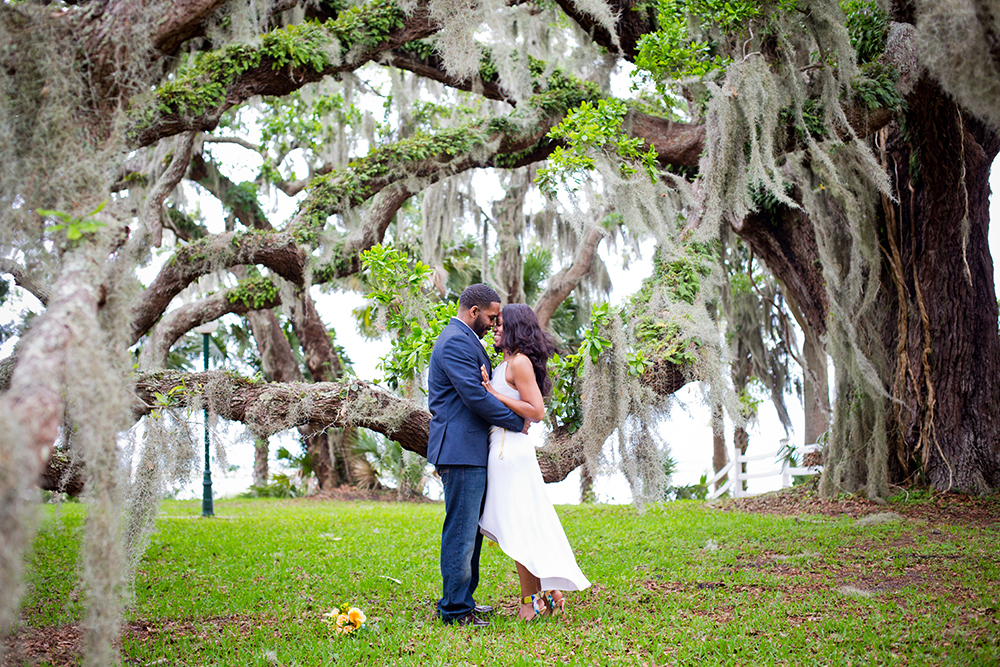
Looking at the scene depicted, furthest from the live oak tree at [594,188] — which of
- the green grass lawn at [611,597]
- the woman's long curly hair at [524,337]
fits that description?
the woman's long curly hair at [524,337]

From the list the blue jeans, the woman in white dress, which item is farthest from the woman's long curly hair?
the blue jeans

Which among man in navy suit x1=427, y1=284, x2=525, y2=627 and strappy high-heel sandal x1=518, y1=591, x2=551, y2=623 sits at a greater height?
man in navy suit x1=427, y1=284, x2=525, y2=627

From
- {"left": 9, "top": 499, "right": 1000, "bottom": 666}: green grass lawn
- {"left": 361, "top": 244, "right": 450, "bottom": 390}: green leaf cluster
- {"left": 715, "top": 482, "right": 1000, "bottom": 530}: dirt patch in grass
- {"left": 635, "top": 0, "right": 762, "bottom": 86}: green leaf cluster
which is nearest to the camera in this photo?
{"left": 9, "top": 499, "right": 1000, "bottom": 666}: green grass lawn

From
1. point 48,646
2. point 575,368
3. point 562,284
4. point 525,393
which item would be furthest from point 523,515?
point 562,284

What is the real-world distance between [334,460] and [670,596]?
384 inches

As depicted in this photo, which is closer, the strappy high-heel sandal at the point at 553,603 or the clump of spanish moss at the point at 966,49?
the clump of spanish moss at the point at 966,49

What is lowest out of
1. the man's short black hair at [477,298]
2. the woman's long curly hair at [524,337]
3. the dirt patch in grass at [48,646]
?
the dirt patch in grass at [48,646]

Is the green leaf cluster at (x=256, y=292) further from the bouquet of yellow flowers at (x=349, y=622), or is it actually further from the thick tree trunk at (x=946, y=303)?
the thick tree trunk at (x=946, y=303)

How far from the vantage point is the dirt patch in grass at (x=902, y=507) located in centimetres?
646

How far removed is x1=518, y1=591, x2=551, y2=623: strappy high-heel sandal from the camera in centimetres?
367

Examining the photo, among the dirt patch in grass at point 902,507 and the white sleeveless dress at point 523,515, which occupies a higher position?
the white sleeveless dress at point 523,515

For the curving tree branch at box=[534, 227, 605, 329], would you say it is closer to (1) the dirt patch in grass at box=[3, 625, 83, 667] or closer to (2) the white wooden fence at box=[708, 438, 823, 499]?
(2) the white wooden fence at box=[708, 438, 823, 499]

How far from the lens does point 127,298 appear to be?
7.77 feet

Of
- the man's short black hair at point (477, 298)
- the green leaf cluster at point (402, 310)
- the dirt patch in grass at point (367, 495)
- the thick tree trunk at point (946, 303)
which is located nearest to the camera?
the man's short black hair at point (477, 298)
